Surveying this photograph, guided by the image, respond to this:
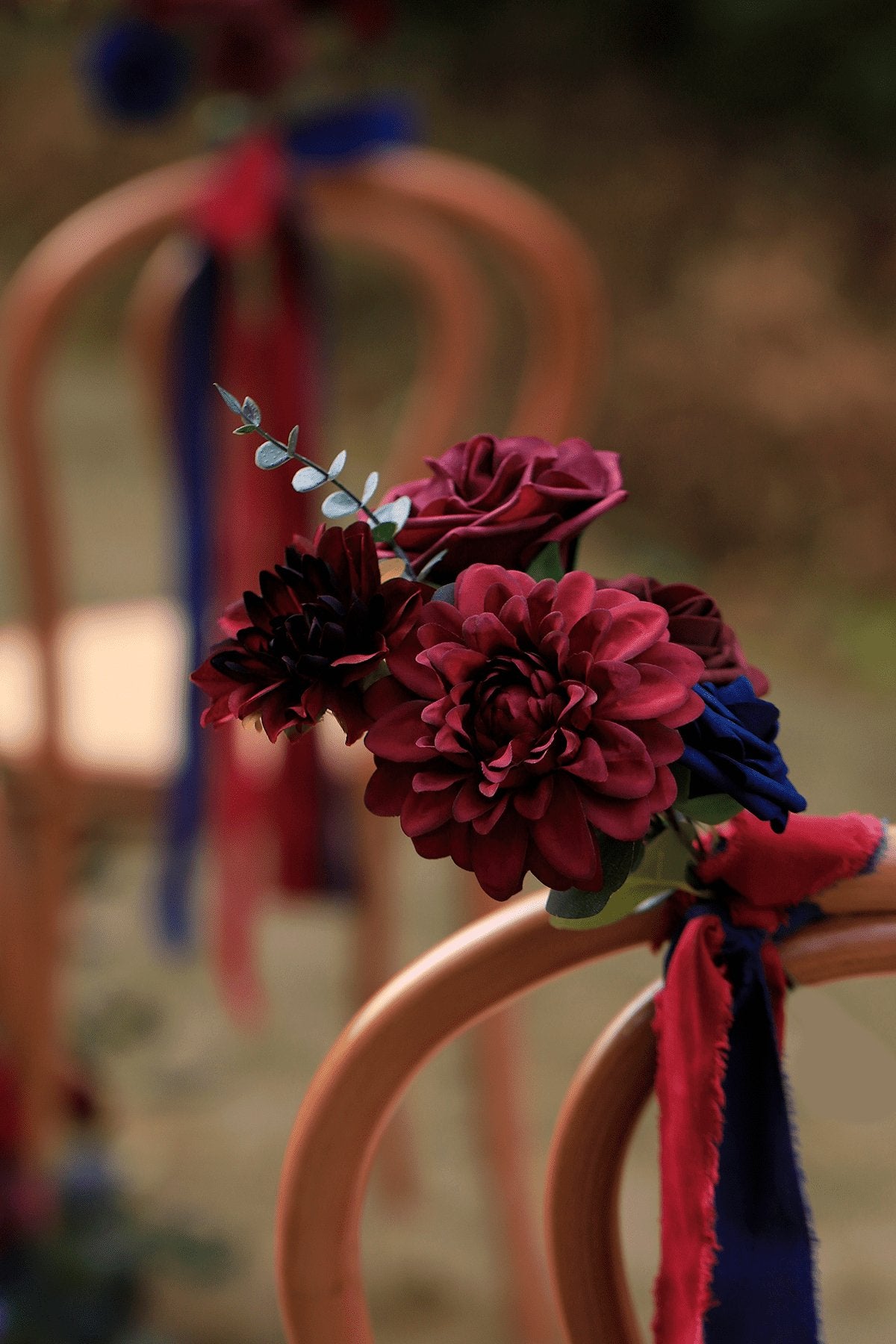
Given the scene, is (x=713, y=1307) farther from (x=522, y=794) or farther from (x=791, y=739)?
(x=791, y=739)

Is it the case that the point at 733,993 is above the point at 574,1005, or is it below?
below

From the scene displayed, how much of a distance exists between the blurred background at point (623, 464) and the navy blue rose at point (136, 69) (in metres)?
0.05

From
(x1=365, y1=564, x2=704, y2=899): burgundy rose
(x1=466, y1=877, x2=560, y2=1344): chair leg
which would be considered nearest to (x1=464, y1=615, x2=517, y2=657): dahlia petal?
(x1=365, y1=564, x2=704, y2=899): burgundy rose

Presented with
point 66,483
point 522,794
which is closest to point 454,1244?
point 522,794

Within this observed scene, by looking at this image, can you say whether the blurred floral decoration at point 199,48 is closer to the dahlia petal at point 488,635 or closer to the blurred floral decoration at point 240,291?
the blurred floral decoration at point 240,291

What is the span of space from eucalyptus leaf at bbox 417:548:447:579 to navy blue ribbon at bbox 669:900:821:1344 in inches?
3.8

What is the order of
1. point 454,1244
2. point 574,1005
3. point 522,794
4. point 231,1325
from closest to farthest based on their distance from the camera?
point 522,794 → point 231,1325 → point 454,1244 → point 574,1005

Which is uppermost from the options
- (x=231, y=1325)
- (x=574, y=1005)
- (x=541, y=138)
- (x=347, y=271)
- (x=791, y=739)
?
(x=541, y=138)

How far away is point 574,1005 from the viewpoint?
1.65 metres

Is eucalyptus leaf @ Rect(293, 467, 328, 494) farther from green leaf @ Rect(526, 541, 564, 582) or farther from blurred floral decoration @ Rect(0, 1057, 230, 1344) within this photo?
blurred floral decoration @ Rect(0, 1057, 230, 1344)

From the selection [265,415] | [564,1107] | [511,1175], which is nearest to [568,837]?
[564,1107]

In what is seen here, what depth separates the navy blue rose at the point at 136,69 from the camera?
3.28ft

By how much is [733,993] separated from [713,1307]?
7cm

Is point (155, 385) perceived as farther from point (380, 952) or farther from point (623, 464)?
point (623, 464)
